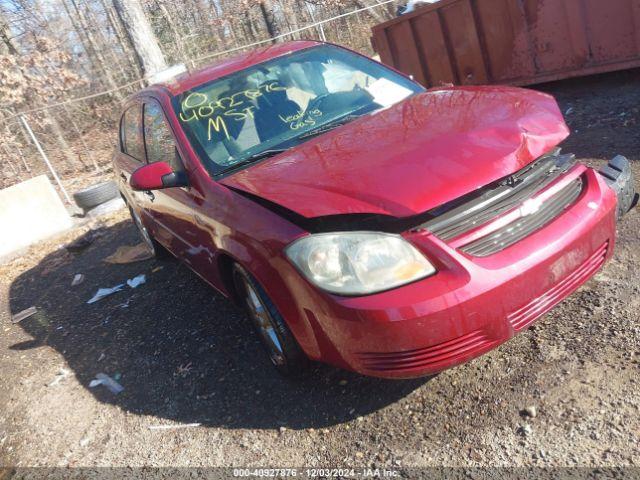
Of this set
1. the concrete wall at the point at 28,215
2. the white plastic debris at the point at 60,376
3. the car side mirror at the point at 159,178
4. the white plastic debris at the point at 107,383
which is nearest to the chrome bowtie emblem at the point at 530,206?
the car side mirror at the point at 159,178

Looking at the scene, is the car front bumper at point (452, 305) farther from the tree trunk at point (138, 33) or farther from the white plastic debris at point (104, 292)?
the tree trunk at point (138, 33)

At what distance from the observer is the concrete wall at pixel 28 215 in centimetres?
848

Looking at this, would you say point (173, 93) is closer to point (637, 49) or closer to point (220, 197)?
point (220, 197)

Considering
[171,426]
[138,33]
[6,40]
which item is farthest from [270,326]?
[6,40]

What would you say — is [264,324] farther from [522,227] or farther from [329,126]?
[522,227]

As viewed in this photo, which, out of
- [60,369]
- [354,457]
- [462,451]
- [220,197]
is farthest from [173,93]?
[462,451]

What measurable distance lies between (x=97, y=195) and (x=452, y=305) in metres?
8.08

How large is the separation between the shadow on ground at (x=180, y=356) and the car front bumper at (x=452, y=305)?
23.0 inches

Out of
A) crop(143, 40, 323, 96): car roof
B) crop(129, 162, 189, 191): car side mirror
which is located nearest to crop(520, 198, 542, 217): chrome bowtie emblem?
crop(129, 162, 189, 191): car side mirror

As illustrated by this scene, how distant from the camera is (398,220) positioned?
2398 mm

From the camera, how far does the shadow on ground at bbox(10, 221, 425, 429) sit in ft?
9.76

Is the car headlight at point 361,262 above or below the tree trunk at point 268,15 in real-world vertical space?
below

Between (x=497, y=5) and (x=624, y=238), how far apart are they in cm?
437

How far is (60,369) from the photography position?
432 cm
